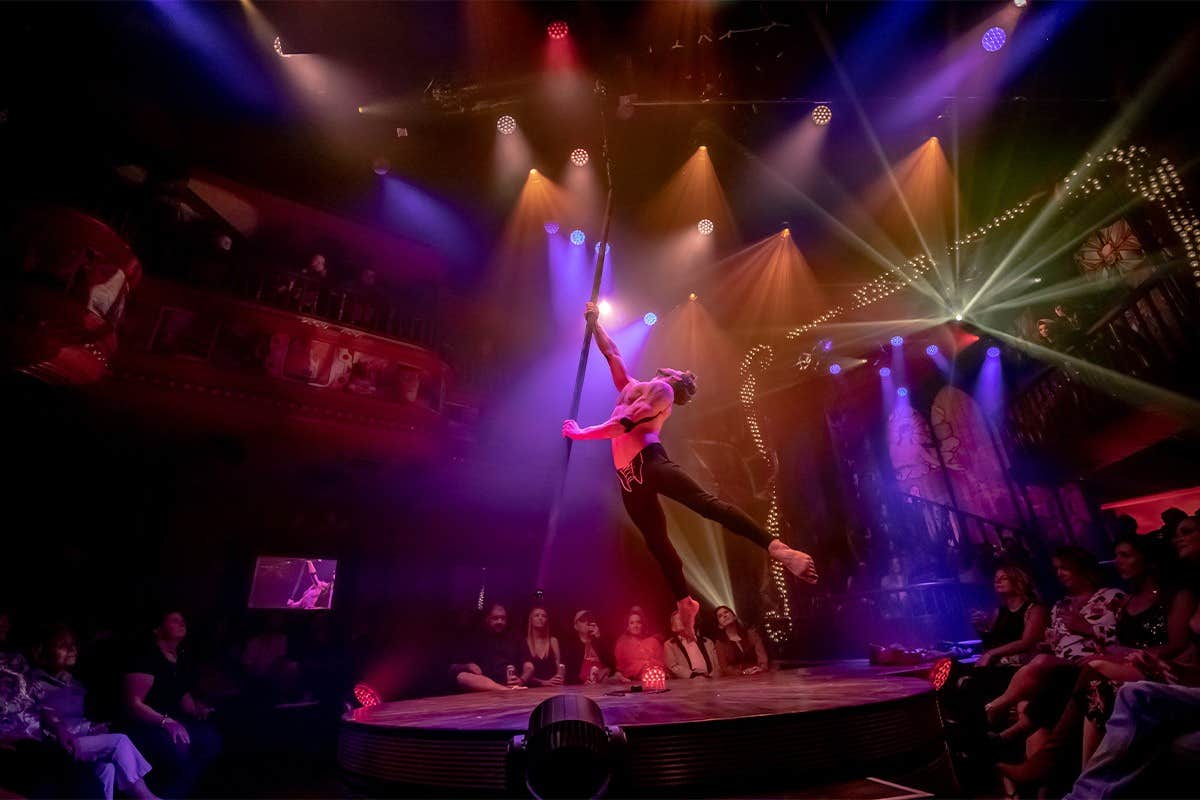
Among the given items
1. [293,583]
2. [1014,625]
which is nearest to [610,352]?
[1014,625]

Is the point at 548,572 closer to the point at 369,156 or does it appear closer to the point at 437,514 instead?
the point at 437,514

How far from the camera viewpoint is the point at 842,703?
2.00m

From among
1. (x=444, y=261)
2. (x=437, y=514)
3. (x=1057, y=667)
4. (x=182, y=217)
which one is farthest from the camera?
(x=444, y=261)

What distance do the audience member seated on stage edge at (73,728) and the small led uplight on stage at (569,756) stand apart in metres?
4.03

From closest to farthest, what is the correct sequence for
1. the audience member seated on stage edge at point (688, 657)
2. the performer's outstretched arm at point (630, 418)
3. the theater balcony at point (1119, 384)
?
the performer's outstretched arm at point (630, 418)
the audience member seated on stage edge at point (688, 657)
the theater balcony at point (1119, 384)

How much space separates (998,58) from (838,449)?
6.74m

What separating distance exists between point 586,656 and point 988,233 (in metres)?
8.53

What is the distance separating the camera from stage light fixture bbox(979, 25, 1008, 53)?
4.87 metres

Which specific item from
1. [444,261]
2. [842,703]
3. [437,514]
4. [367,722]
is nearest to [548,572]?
[437,514]

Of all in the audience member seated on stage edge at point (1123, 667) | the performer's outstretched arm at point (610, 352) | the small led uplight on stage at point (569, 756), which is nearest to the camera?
the small led uplight on stage at point (569, 756)

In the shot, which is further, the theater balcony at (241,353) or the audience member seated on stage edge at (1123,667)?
the theater balcony at (241,353)

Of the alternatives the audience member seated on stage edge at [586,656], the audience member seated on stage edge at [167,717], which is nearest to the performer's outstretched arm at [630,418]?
the audience member seated on stage edge at [586,656]

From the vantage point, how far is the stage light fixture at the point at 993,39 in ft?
16.0

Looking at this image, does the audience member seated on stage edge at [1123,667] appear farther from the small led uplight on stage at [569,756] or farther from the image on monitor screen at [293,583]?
the image on monitor screen at [293,583]
